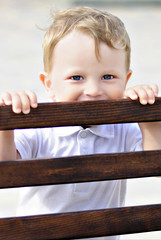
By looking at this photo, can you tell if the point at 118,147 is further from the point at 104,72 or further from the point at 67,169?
the point at 67,169

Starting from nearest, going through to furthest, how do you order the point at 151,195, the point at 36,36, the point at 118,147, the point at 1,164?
the point at 1,164
the point at 118,147
the point at 151,195
the point at 36,36

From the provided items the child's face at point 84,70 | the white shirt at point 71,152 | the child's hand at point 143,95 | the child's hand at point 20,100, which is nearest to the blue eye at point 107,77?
the child's face at point 84,70

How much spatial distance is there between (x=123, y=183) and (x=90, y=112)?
59 cm

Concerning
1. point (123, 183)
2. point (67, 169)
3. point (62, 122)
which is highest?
point (62, 122)

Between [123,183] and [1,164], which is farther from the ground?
[1,164]

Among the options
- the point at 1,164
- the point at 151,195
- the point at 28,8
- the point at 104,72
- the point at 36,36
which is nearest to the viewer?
the point at 1,164

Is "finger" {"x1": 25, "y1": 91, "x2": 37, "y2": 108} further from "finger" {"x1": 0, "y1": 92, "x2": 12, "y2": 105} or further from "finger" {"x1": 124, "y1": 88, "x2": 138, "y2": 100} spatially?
"finger" {"x1": 124, "y1": 88, "x2": 138, "y2": 100}

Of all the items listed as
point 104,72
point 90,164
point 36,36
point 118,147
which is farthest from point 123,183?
point 36,36

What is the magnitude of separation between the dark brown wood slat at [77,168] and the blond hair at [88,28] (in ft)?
1.43

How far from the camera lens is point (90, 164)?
1.24 meters

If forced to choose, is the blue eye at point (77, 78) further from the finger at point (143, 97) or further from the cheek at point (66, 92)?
the finger at point (143, 97)

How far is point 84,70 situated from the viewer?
5.16 feet

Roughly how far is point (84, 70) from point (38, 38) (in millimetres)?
8213

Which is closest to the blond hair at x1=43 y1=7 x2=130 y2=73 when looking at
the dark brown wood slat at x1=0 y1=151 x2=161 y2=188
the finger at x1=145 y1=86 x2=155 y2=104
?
the finger at x1=145 y1=86 x2=155 y2=104
